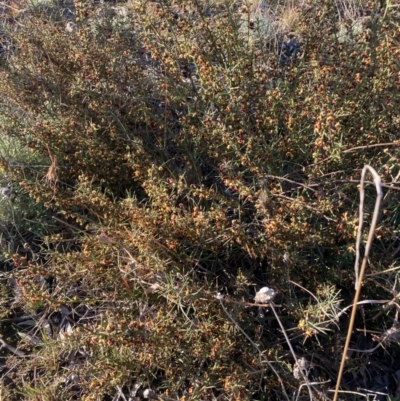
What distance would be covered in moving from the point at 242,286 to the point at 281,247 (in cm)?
24

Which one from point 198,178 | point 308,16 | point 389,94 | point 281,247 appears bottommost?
point 281,247

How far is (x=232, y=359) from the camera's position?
203 cm

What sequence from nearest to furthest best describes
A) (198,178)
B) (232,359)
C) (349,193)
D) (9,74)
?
(232,359)
(349,193)
(198,178)
(9,74)

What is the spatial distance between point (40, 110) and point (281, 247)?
1.55 meters

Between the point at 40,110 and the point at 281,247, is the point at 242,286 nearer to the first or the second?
the point at 281,247

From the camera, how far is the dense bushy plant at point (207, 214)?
6.52 ft

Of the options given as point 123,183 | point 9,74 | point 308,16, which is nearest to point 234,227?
point 123,183

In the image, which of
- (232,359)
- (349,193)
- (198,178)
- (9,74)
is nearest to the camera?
(232,359)

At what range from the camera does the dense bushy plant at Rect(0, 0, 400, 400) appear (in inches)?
78.2

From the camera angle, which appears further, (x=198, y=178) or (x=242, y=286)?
(x=198, y=178)

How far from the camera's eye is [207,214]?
2.18 metres

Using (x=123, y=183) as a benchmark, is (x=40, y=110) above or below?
above

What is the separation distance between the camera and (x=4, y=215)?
107 inches

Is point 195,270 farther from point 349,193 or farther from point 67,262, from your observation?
point 349,193
